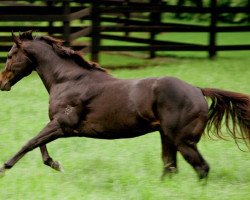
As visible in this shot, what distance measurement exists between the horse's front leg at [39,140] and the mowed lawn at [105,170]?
0.17 meters

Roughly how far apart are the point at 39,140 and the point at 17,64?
1012 mm

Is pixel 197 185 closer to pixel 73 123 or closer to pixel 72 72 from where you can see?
pixel 73 123

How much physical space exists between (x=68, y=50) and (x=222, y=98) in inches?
69.7

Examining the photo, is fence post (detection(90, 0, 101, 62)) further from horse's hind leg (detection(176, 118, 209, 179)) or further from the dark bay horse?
horse's hind leg (detection(176, 118, 209, 179))

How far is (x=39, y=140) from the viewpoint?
6930 millimetres

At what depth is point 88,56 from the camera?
54.7 ft

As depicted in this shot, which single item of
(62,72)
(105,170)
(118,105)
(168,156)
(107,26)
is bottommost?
(107,26)

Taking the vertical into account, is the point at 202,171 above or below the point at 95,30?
above

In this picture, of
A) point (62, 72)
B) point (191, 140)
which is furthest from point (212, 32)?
point (191, 140)

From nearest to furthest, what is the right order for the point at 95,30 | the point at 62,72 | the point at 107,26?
the point at 62,72, the point at 95,30, the point at 107,26

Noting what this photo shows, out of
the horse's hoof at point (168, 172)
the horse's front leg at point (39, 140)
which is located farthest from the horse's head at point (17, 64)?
the horse's hoof at point (168, 172)

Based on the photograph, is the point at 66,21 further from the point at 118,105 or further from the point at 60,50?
the point at 118,105

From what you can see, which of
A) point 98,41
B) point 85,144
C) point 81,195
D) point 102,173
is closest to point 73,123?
point 102,173

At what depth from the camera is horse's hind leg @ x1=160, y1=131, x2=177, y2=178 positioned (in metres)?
6.86
